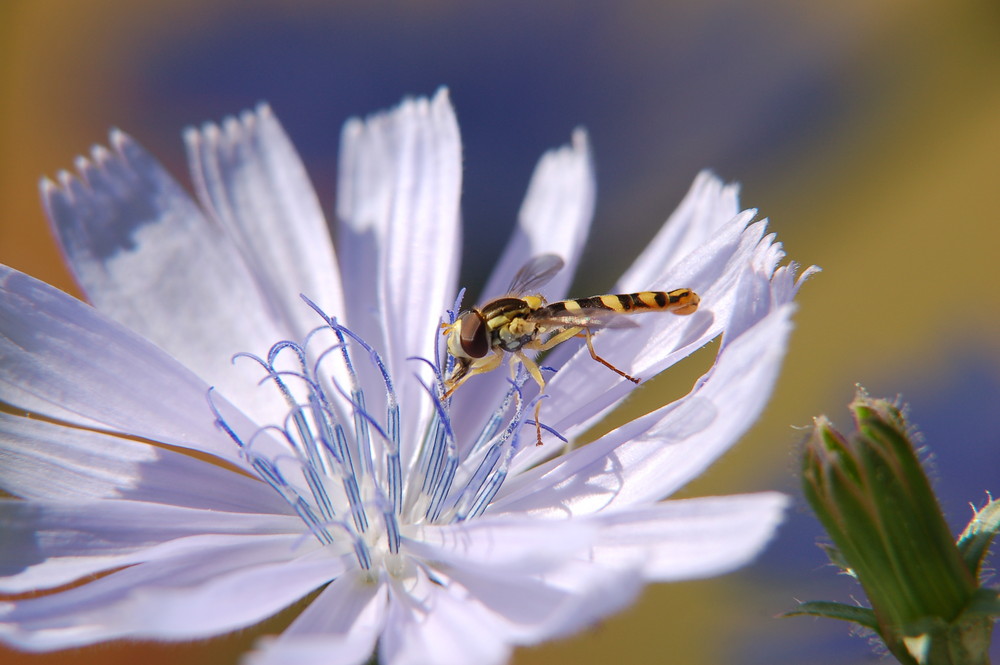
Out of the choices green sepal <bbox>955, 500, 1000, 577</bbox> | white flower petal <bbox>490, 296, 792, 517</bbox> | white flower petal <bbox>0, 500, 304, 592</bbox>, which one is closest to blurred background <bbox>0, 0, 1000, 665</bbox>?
white flower petal <bbox>490, 296, 792, 517</bbox>

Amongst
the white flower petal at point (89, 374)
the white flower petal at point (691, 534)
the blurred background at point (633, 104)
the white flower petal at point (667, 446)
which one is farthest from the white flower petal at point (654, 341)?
the blurred background at point (633, 104)

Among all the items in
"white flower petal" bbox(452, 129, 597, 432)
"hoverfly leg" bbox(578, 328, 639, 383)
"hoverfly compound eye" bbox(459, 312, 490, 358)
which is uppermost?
"white flower petal" bbox(452, 129, 597, 432)

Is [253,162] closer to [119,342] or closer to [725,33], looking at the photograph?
[119,342]

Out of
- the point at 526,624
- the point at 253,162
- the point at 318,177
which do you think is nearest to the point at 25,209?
the point at 318,177

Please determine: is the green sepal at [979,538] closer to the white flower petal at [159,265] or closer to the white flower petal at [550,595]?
the white flower petal at [550,595]

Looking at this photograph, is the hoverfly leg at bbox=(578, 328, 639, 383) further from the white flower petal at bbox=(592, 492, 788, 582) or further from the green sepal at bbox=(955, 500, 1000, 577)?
the green sepal at bbox=(955, 500, 1000, 577)

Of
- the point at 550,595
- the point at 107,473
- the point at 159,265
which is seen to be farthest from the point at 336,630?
the point at 159,265
